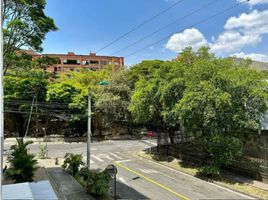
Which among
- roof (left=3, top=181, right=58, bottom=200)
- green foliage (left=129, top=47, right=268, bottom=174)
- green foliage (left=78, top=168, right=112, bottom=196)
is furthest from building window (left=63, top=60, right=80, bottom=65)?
roof (left=3, top=181, right=58, bottom=200)

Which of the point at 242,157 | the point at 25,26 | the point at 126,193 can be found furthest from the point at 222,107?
the point at 25,26

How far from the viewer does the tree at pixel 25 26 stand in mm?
18703

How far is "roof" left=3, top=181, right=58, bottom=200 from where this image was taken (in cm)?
691

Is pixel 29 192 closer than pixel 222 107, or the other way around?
pixel 29 192

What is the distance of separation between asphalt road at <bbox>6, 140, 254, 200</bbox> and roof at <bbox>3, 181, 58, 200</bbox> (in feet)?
16.6

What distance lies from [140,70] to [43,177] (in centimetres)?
2352

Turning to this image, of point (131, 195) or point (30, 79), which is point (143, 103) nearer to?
point (131, 195)

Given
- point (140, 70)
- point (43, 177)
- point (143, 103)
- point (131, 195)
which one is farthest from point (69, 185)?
point (140, 70)

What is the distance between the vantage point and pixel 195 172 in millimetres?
16859

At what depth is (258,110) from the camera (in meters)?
14.9

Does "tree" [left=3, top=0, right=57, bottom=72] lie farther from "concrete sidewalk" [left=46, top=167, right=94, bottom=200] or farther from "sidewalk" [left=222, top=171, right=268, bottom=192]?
"sidewalk" [left=222, top=171, right=268, bottom=192]

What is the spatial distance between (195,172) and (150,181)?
350cm

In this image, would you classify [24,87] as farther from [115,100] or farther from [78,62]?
[78,62]

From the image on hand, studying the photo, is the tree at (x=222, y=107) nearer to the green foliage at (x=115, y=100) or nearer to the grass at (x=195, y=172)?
the grass at (x=195, y=172)
